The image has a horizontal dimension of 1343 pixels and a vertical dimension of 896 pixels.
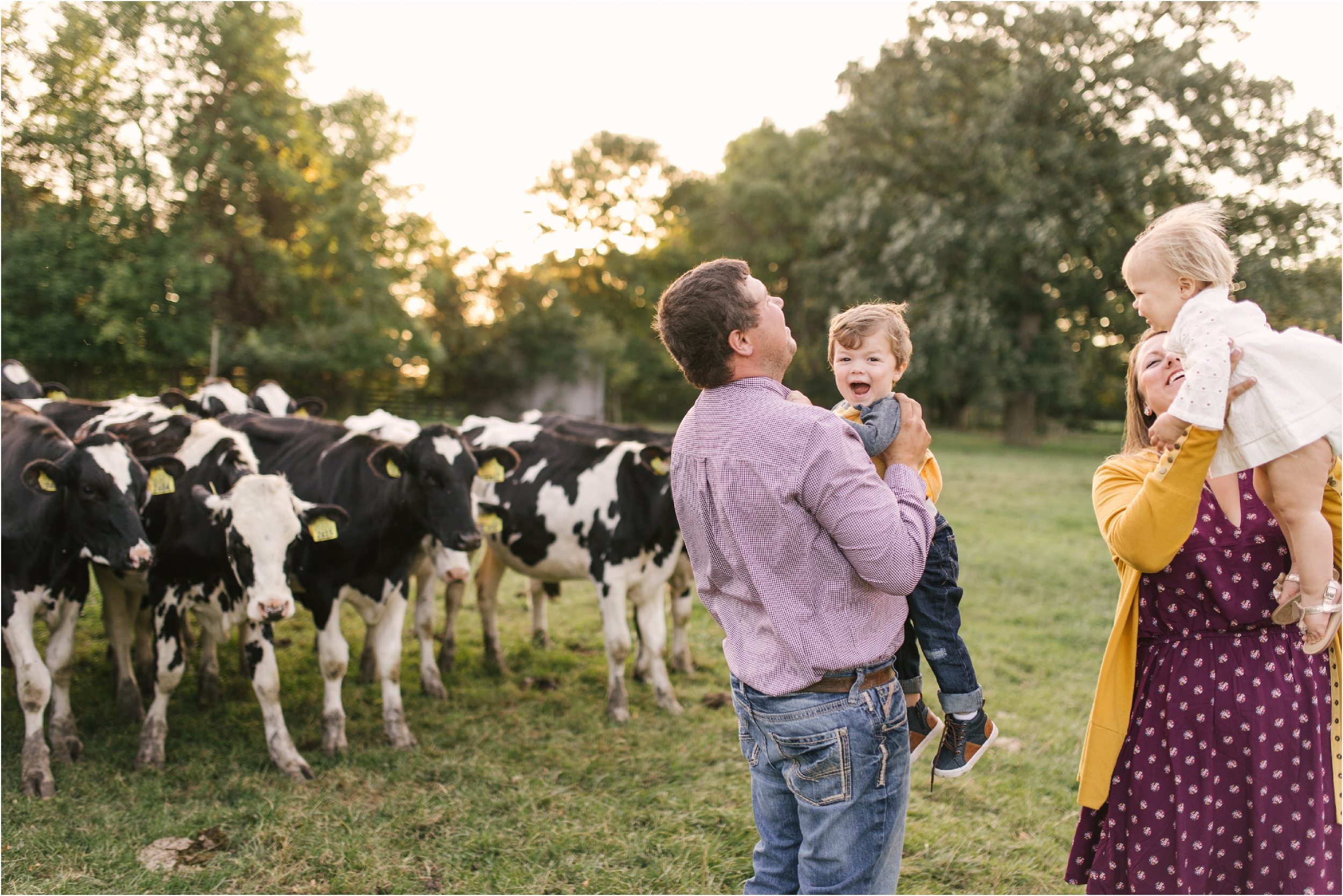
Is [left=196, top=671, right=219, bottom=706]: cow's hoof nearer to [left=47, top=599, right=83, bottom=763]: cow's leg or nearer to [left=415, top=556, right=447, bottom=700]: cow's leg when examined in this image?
[left=47, top=599, right=83, bottom=763]: cow's leg

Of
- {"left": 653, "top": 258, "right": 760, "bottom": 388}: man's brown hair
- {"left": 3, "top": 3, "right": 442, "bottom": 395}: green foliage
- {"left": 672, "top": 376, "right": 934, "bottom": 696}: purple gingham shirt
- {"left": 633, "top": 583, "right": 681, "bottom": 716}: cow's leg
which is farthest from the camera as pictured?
{"left": 3, "top": 3, "right": 442, "bottom": 395}: green foliage

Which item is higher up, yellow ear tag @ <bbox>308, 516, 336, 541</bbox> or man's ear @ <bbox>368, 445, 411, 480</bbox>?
man's ear @ <bbox>368, 445, 411, 480</bbox>

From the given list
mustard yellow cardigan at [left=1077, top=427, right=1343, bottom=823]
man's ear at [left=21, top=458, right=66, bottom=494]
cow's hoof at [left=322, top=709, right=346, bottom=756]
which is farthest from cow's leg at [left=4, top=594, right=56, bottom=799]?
mustard yellow cardigan at [left=1077, top=427, right=1343, bottom=823]

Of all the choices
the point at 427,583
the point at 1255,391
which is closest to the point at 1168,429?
the point at 1255,391

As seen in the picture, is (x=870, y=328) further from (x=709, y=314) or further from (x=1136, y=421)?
(x=1136, y=421)

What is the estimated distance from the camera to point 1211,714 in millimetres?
2164

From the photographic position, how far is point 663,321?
1943 mm

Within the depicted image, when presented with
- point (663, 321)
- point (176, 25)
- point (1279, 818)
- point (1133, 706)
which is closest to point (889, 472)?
point (663, 321)

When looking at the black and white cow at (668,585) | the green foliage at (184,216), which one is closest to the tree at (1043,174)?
the green foliage at (184,216)

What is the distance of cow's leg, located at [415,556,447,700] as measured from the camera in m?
5.95

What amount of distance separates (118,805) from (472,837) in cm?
172

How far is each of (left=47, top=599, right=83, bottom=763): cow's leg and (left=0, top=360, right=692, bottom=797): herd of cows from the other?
12mm

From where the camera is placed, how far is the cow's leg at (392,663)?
5.06 meters

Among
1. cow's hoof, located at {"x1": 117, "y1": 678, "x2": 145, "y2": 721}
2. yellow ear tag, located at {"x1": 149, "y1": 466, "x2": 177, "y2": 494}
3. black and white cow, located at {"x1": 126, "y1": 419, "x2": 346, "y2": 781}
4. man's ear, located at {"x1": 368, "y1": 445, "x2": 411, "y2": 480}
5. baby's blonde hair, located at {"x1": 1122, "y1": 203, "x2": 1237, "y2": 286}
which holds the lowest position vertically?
cow's hoof, located at {"x1": 117, "y1": 678, "x2": 145, "y2": 721}
